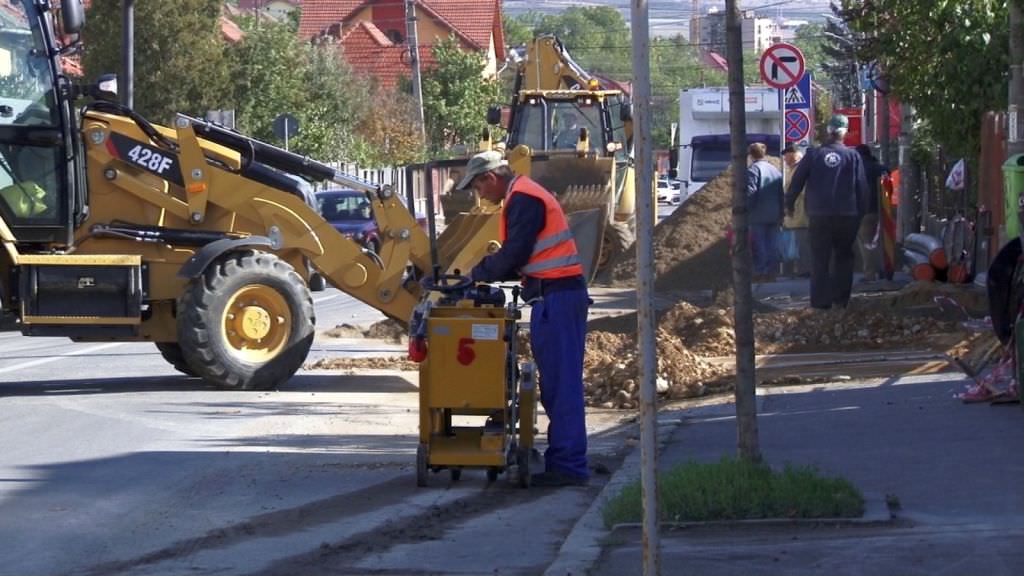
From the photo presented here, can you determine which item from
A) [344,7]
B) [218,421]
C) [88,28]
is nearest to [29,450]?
[218,421]

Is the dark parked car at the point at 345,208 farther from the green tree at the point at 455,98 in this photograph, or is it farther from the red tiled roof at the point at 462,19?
the red tiled roof at the point at 462,19

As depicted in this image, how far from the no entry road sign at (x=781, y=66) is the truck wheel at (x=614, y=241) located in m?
3.83

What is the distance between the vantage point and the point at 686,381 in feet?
41.9

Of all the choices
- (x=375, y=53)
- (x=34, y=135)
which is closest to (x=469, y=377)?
(x=34, y=135)

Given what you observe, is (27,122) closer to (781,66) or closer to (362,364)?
(362,364)

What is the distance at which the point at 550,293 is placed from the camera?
898cm

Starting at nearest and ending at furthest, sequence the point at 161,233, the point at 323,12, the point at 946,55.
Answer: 1. the point at 161,233
2. the point at 946,55
3. the point at 323,12

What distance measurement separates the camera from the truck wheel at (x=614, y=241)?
80.3ft

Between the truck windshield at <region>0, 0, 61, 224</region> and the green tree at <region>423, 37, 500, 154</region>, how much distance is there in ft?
136

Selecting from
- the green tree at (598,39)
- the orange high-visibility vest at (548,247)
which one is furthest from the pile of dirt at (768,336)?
the green tree at (598,39)

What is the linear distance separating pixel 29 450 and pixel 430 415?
3031 millimetres

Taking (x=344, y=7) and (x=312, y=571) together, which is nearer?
(x=312, y=571)

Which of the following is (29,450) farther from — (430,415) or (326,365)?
(326,365)

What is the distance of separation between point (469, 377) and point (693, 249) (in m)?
15.3
